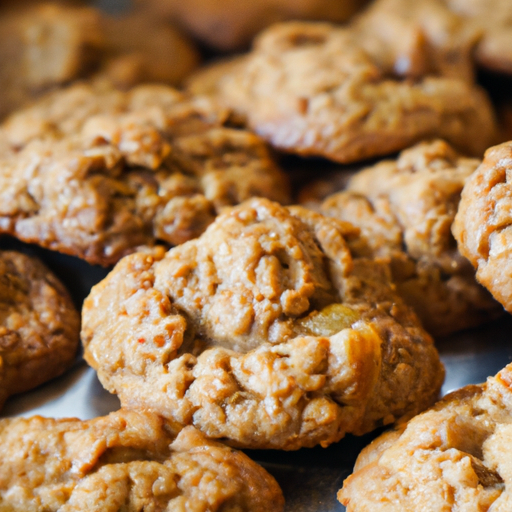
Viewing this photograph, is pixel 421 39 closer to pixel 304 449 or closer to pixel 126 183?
pixel 126 183

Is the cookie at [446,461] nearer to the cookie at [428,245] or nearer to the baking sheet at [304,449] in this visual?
the baking sheet at [304,449]

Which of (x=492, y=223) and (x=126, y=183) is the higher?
(x=126, y=183)

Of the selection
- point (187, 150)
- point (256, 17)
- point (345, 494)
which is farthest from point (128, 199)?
point (256, 17)

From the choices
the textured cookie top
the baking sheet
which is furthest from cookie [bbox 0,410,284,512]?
the textured cookie top

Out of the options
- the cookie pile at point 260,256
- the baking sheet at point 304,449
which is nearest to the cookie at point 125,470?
the cookie pile at point 260,256

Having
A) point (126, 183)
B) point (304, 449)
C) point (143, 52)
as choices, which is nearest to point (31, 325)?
point (126, 183)

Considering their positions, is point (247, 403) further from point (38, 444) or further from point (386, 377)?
point (38, 444)

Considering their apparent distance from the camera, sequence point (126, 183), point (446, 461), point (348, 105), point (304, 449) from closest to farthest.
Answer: point (446, 461), point (304, 449), point (126, 183), point (348, 105)
